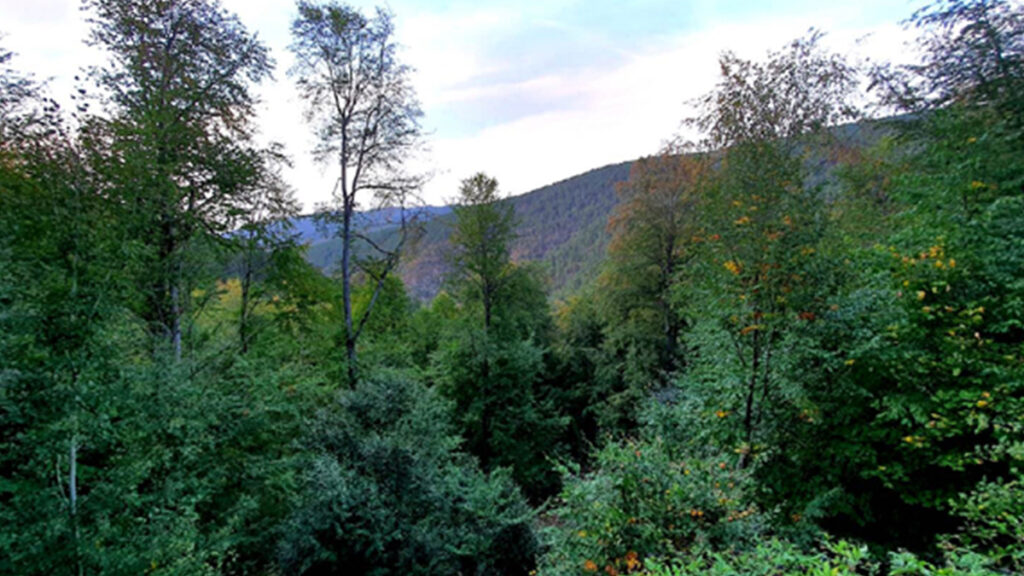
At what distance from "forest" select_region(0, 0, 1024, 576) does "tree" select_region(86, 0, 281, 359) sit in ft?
0.14

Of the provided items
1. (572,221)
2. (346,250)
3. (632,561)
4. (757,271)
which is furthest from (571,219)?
(632,561)

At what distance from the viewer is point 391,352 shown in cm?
1092

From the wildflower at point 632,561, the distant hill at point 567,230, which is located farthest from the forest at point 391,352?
the distant hill at point 567,230

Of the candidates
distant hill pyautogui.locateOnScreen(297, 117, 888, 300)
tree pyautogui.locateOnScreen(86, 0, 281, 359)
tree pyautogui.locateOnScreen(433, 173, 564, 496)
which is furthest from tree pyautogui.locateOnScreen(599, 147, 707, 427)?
tree pyautogui.locateOnScreen(86, 0, 281, 359)

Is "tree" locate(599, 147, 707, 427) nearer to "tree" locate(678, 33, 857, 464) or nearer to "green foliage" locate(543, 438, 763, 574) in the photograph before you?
"tree" locate(678, 33, 857, 464)

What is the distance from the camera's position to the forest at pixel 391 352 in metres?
3.13

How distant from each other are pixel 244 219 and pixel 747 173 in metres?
8.05

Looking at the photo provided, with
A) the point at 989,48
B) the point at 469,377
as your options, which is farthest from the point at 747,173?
the point at 469,377

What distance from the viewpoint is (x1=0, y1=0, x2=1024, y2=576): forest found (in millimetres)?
3131

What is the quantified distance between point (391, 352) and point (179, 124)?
22.0ft

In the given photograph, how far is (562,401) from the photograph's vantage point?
58.8 feet

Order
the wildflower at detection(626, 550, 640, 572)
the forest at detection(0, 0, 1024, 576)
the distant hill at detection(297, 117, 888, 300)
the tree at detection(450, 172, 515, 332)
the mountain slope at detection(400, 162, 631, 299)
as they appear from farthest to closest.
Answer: the mountain slope at detection(400, 162, 631, 299) < the distant hill at detection(297, 117, 888, 300) < the tree at detection(450, 172, 515, 332) < the wildflower at detection(626, 550, 640, 572) < the forest at detection(0, 0, 1024, 576)

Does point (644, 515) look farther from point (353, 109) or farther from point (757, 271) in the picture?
point (353, 109)

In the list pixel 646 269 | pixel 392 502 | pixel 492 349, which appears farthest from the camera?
pixel 646 269
